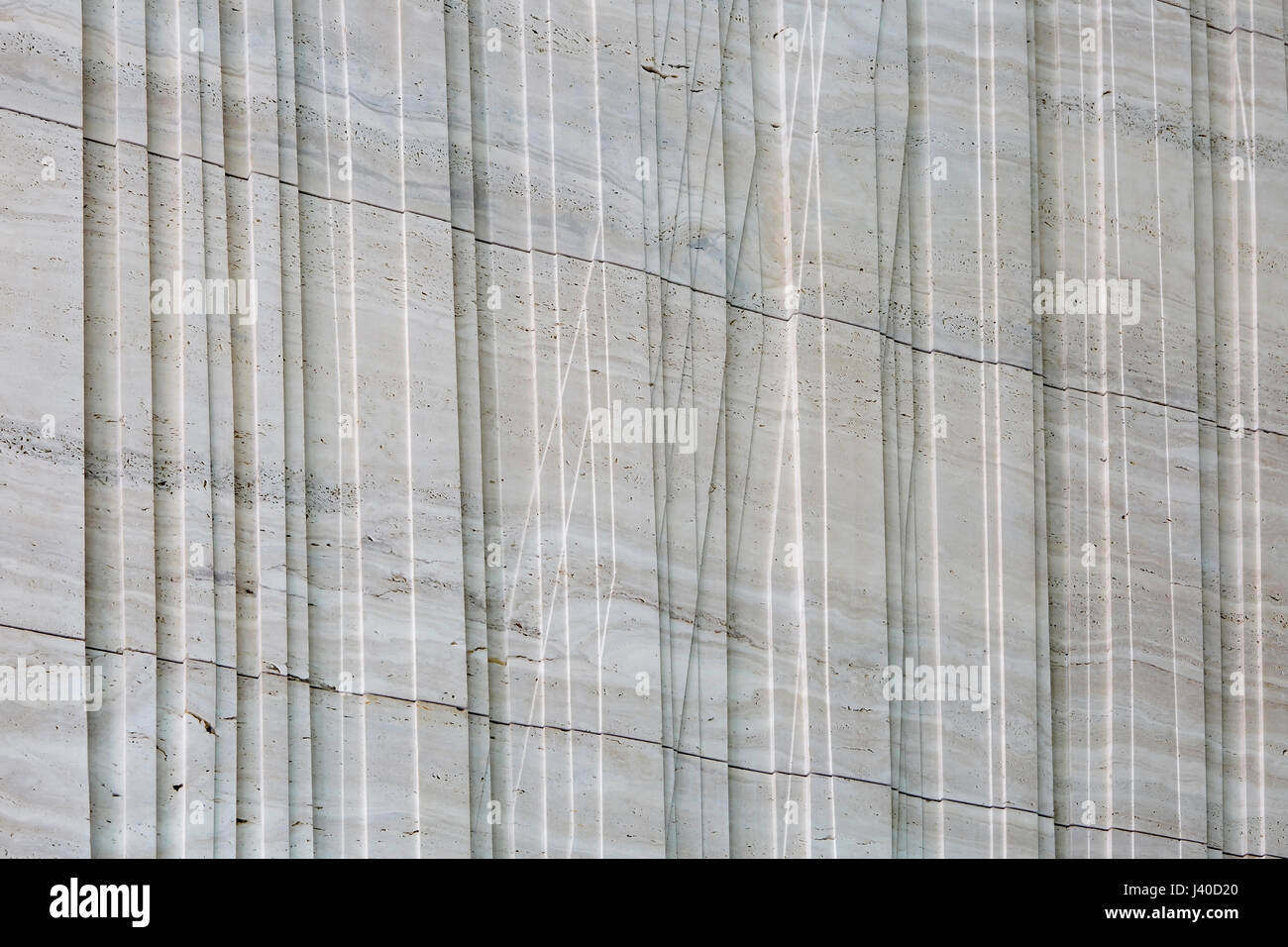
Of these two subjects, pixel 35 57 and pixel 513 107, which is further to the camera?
pixel 513 107

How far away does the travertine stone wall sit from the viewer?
306 cm

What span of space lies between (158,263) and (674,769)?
1.64m

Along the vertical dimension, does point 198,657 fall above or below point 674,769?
above

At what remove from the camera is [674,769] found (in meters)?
3.32

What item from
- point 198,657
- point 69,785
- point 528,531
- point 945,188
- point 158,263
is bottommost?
point 69,785

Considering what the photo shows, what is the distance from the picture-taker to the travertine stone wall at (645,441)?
306cm

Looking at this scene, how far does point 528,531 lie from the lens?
3314mm

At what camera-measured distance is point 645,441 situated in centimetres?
335

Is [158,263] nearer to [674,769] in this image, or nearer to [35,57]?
[35,57]

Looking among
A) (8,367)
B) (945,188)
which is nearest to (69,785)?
(8,367)
